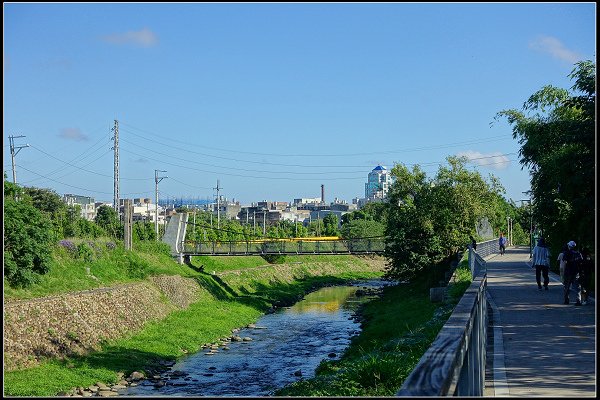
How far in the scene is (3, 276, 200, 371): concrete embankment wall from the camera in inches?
1027

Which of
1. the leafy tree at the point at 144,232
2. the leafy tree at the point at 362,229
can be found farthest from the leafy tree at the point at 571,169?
the leafy tree at the point at 362,229

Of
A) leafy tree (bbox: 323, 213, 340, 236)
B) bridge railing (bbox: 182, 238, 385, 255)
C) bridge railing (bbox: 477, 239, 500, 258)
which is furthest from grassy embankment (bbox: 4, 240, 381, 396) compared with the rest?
leafy tree (bbox: 323, 213, 340, 236)

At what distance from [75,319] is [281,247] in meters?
31.6

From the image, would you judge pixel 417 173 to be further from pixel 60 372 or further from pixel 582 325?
pixel 582 325

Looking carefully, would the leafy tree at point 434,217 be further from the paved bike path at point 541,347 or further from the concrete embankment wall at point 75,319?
the paved bike path at point 541,347

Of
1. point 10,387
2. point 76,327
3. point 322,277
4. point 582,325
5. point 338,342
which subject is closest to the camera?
point 582,325

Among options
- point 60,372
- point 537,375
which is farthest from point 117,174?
point 537,375

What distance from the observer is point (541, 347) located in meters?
12.6

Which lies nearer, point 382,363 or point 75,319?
point 382,363

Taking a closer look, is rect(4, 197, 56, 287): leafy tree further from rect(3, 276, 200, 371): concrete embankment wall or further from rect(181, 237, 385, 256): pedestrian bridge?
rect(181, 237, 385, 256): pedestrian bridge

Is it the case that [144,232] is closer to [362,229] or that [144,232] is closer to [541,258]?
[362,229]

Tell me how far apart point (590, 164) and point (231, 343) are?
2271cm

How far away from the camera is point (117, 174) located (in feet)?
196

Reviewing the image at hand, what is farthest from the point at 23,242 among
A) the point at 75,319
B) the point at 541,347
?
the point at 541,347
